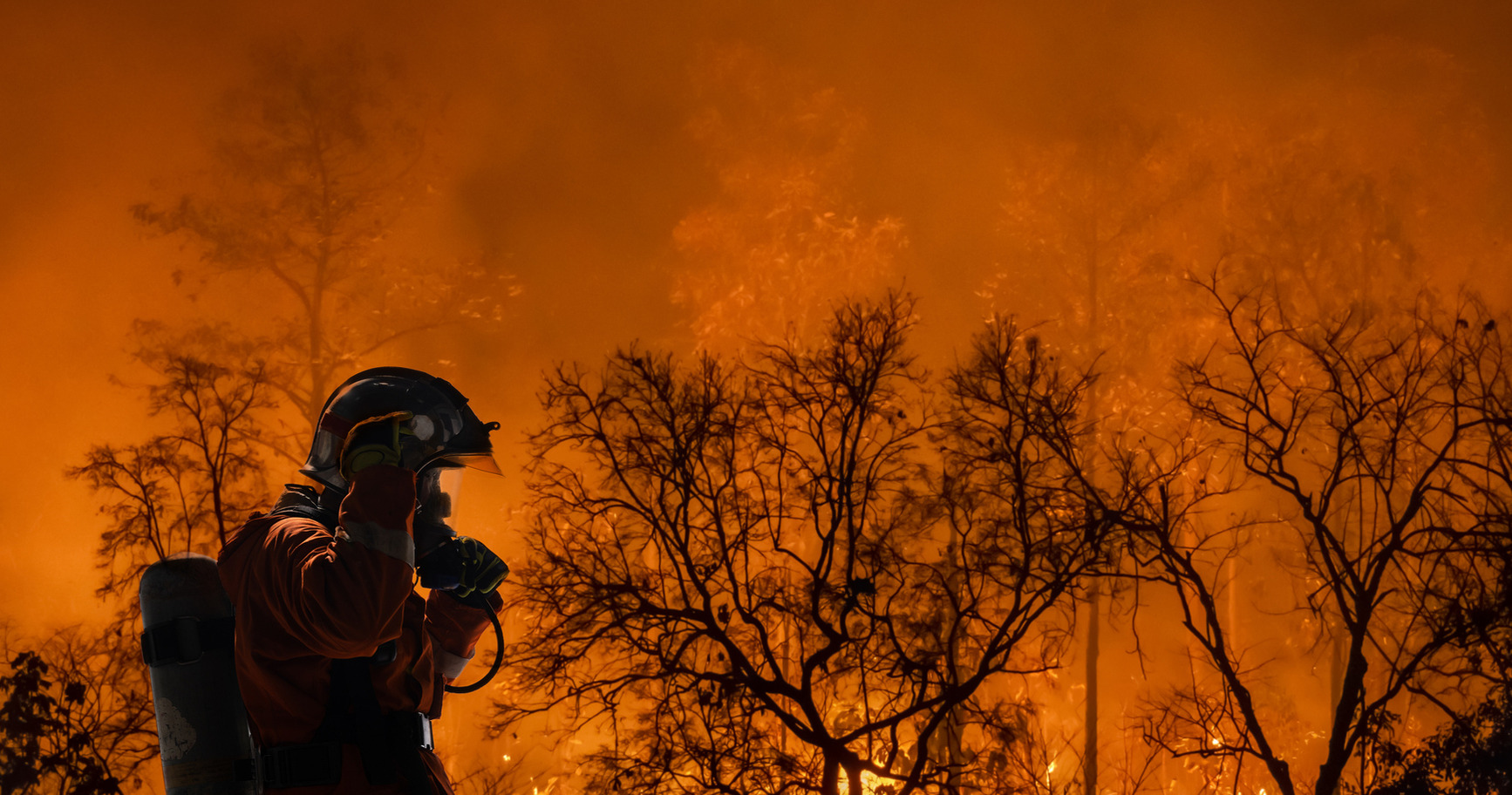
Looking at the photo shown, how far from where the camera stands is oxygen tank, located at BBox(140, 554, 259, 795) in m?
2.21

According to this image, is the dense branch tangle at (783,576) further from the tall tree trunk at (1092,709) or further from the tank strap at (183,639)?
the tank strap at (183,639)

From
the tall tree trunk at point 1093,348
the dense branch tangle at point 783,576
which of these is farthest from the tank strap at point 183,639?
the tall tree trunk at point 1093,348

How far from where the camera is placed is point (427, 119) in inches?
571

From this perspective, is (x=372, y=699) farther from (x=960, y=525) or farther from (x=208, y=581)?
(x=960, y=525)

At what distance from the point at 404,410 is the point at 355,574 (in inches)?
14.9

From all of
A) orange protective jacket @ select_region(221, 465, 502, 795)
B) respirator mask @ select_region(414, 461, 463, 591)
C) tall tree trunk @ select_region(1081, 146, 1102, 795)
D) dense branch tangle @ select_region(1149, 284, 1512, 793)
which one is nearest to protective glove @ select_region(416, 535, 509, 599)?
respirator mask @ select_region(414, 461, 463, 591)

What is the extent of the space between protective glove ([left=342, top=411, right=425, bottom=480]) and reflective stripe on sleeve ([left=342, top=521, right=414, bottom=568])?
14 centimetres

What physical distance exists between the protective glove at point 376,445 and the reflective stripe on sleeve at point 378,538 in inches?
5.6

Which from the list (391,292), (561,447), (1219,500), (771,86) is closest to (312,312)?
(391,292)

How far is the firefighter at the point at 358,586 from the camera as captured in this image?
1.96 m

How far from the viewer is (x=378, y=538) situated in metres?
1.96

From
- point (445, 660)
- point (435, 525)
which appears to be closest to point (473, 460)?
point (435, 525)

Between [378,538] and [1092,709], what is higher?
[1092,709]

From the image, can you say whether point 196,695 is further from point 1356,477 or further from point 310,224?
point 310,224
